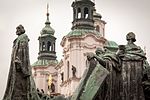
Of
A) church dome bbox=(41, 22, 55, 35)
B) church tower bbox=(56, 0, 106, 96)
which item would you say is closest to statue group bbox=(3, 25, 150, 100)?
church tower bbox=(56, 0, 106, 96)

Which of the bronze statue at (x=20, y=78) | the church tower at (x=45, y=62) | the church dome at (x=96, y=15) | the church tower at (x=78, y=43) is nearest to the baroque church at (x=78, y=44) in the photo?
the church tower at (x=78, y=43)

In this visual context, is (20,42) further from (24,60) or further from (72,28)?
(72,28)

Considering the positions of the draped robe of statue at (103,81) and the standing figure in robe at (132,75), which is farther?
the draped robe of statue at (103,81)

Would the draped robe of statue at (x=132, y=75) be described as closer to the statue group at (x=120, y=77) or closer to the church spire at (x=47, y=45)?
the statue group at (x=120, y=77)

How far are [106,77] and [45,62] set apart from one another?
2579 inches

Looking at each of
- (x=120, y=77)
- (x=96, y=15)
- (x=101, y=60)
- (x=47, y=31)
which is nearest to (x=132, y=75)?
(x=120, y=77)

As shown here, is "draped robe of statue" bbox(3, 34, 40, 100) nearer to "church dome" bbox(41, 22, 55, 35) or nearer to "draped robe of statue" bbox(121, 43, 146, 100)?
"draped robe of statue" bbox(121, 43, 146, 100)

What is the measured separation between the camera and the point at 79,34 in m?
66.9

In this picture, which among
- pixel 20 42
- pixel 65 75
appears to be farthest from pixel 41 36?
pixel 20 42

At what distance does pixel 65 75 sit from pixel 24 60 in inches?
2121

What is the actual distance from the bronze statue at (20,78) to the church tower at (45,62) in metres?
63.2

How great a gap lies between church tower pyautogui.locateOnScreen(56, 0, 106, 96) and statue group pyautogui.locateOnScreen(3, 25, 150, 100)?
48.9 m

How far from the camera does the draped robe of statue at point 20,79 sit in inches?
653

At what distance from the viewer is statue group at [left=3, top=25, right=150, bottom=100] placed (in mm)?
15766
